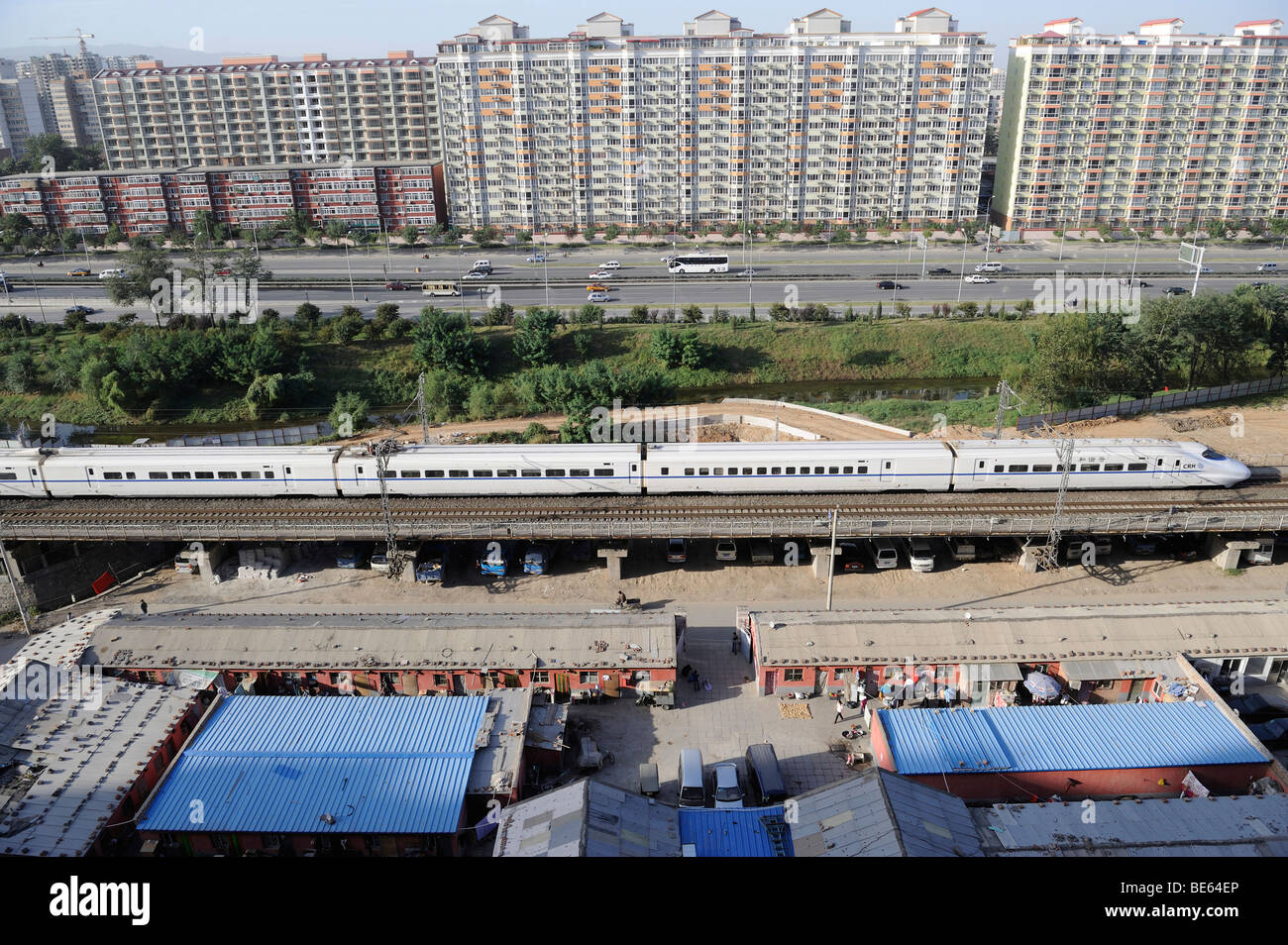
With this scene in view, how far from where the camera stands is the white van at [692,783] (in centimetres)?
2586

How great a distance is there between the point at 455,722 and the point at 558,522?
12901mm

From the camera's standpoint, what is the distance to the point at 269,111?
126 m

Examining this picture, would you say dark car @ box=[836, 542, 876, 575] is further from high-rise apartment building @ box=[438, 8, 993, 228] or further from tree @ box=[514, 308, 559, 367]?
high-rise apartment building @ box=[438, 8, 993, 228]

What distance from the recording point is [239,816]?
78.2 feet

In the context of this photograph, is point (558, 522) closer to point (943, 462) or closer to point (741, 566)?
point (741, 566)

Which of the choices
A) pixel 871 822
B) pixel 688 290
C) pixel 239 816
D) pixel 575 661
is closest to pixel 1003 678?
pixel 871 822

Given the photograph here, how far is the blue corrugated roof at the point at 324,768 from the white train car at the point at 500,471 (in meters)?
14.6

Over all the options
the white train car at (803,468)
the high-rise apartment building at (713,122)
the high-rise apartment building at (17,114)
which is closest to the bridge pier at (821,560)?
the white train car at (803,468)

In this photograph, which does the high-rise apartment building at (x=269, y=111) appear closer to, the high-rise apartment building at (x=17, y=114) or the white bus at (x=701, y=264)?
the high-rise apartment building at (x=17, y=114)

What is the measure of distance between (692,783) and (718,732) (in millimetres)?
3907

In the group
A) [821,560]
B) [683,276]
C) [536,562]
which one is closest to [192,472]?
[536,562]

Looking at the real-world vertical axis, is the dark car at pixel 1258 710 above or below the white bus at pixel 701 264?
below

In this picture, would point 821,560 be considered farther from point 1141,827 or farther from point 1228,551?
point 1141,827

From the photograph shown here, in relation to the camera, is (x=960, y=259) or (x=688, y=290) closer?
(x=688, y=290)
